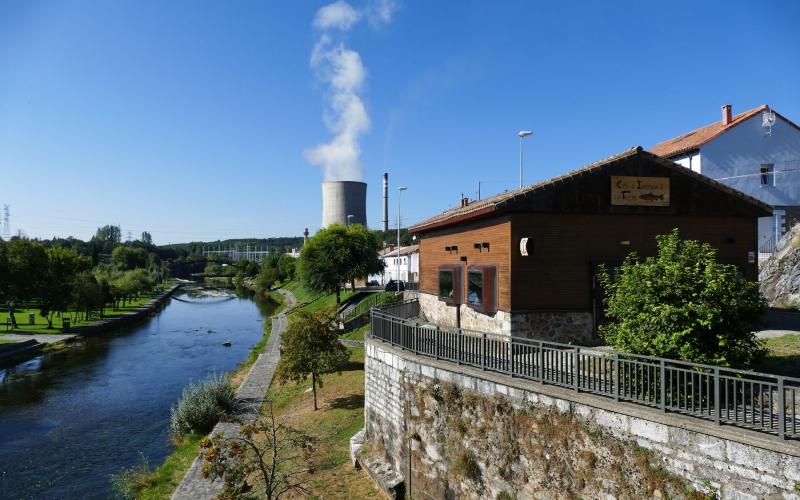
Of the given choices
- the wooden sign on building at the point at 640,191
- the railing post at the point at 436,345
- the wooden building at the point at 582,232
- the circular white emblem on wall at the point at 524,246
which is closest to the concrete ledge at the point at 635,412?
the railing post at the point at 436,345

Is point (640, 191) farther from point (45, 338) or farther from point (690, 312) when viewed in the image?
point (45, 338)

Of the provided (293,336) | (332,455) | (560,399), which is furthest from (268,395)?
(560,399)

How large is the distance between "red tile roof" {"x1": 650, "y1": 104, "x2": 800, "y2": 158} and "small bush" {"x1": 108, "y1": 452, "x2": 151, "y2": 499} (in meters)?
30.0

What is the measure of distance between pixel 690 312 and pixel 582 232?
6.14 m

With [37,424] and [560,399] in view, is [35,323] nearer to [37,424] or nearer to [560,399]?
[37,424]

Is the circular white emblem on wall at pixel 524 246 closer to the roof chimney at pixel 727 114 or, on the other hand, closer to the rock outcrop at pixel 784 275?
the rock outcrop at pixel 784 275

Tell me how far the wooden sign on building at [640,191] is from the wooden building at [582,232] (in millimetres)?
29

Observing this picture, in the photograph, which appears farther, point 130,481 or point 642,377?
point 130,481

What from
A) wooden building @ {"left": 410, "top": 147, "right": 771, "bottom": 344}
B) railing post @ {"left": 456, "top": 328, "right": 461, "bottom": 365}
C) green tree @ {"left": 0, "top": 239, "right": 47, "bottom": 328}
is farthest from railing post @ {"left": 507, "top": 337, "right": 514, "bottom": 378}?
green tree @ {"left": 0, "top": 239, "right": 47, "bottom": 328}

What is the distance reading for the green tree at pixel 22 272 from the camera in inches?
1654

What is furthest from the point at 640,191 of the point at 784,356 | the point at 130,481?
the point at 130,481

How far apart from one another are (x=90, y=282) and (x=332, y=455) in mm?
44535

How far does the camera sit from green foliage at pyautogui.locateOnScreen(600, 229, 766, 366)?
27.7 ft

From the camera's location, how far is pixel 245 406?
21.7 m
